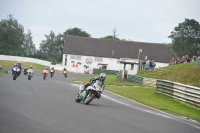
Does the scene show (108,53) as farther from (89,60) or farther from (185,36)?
(185,36)

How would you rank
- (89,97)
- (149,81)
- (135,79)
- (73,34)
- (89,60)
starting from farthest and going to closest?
(73,34), (89,60), (135,79), (149,81), (89,97)

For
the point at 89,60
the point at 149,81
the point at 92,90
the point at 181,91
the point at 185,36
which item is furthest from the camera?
the point at 185,36

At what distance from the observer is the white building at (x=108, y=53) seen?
284ft

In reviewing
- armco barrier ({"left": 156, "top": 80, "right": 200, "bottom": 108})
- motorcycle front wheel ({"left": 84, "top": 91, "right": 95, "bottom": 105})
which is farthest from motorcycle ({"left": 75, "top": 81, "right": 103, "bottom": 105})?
armco barrier ({"left": 156, "top": 80, "right": 200, "bottom": 108})

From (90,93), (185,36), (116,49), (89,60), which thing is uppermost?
(185,36)

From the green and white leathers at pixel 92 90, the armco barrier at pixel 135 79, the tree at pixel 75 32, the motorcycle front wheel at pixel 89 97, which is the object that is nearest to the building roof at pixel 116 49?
the tree at pixel 75 32

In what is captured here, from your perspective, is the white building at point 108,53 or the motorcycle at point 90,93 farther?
the white building at point 108,53

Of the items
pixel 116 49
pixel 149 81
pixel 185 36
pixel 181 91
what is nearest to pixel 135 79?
pixel 149 81

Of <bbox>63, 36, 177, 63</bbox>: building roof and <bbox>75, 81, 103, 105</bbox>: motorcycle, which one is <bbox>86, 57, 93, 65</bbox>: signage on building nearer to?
<bbox>63, 36, 177, 63</bbox>: building roof

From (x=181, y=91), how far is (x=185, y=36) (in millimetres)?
85261

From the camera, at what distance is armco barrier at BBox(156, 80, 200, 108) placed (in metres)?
20.1

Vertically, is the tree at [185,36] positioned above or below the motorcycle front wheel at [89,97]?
above

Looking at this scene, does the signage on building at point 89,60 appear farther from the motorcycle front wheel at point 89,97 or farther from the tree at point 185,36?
the motorcycle front wheel at point 89,97

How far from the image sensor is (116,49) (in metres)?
88.6
